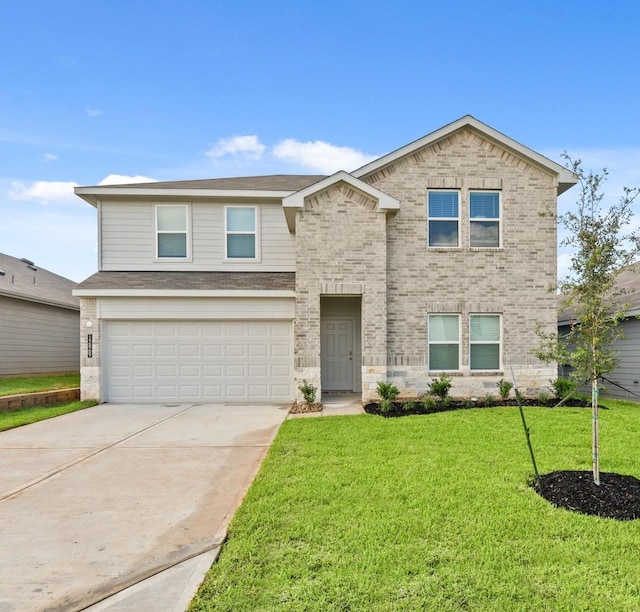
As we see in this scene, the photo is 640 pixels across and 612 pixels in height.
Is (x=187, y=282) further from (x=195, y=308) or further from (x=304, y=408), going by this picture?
(x=304, y=408)

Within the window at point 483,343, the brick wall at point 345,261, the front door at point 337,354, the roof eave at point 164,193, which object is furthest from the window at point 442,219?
the roof eave at point 164,193

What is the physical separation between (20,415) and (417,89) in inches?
633

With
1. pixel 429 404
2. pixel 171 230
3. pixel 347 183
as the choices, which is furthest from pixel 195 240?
pixel 429 404

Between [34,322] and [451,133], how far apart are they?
52.7ft

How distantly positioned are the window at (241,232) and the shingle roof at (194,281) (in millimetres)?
667

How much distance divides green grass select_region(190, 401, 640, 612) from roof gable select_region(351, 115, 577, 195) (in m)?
7.64

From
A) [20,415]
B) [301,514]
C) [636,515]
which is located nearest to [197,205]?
[20,415]

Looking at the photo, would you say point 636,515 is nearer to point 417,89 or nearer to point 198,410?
point 198,410

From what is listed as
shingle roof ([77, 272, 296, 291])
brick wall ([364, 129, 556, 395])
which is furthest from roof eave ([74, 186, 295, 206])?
brick wall ([364, 129, 556, 395])

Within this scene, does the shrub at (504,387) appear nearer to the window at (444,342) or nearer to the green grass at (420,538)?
the window at (444,342)

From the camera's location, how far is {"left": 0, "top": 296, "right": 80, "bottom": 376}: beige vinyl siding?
1509 centimetres

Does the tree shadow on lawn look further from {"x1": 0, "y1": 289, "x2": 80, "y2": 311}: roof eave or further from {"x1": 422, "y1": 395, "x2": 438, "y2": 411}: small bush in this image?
{"x1": 0, "y1": 289, "x2": 80, "y2": 311}: roof eave

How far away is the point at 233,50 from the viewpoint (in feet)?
47.5

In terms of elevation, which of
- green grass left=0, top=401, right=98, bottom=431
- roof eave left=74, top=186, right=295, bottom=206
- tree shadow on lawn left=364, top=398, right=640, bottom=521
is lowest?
green grass left=0, top=401, right=98, bottom=431
